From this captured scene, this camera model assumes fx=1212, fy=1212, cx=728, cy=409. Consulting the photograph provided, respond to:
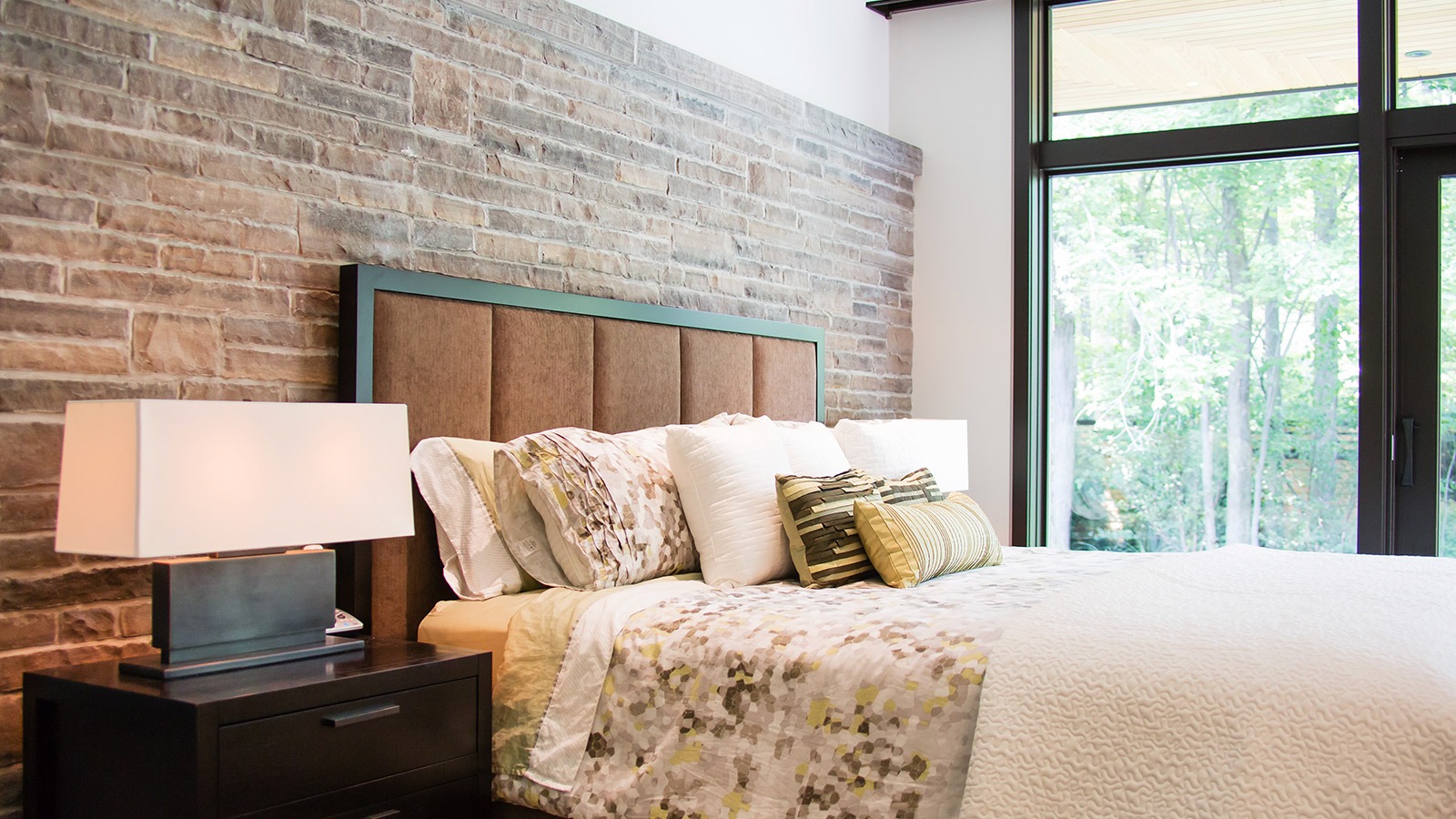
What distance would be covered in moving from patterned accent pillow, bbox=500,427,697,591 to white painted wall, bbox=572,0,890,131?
53.0 inches

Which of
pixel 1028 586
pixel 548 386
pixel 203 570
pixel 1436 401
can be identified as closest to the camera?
pixel 203 570

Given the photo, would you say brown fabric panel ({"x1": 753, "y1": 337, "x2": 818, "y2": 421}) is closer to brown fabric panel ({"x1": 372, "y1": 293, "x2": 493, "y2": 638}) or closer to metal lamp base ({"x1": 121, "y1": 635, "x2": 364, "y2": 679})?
brown fabric panel ({"x1": 372, "y1": 293, "x2": 493, "y2": 638})

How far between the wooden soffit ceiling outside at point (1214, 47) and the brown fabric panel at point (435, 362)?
2.97 metres

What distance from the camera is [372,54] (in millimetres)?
2613

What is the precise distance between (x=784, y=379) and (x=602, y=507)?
1449 mm

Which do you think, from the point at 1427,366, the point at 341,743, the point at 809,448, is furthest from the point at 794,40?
the point at 341,743

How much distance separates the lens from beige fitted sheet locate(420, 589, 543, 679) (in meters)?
2.36

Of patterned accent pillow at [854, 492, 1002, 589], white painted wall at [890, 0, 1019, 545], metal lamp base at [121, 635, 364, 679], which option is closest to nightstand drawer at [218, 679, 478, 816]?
metal lamp base at [121, 635, 364, 679]

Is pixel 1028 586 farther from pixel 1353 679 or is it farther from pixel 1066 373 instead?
pixel 1066 373

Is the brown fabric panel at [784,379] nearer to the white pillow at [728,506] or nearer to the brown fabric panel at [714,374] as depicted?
the brown fabric panel at [714,374]

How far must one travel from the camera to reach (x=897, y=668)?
1.93 m

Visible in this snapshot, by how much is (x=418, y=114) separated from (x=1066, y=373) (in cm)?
291

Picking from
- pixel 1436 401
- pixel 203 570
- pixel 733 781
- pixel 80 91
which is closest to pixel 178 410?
pixel 203 570

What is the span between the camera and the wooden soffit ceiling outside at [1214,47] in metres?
4.19
